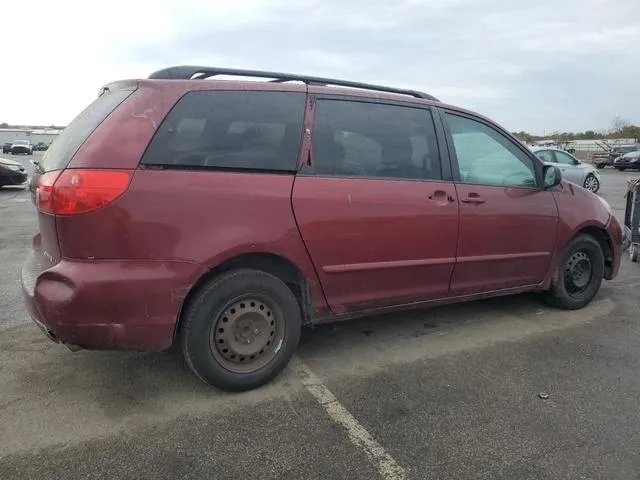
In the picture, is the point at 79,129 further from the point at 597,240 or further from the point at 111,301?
the point at 597,240

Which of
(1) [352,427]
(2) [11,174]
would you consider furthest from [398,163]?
(2) [11,174]

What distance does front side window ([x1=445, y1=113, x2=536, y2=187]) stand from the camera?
4.04 metres

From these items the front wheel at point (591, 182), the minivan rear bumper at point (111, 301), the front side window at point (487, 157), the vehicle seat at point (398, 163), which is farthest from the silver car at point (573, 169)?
the minivan rear bumper at point (111, 301)

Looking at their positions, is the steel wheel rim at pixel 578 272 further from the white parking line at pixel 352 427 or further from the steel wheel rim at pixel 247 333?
the steel wheel rim at pixel 247 333

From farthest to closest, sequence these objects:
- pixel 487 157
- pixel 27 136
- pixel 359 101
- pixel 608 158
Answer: pixel 27 136, pixel 608 158, pixel 487 157, pixel 359 101

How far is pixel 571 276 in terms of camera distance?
4812 mm

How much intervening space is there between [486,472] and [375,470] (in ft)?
1.70

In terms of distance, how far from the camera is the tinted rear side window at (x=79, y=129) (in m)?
2.92

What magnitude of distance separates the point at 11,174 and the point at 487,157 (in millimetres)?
15300

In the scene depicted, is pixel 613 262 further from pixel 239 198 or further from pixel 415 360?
pixel 239 198

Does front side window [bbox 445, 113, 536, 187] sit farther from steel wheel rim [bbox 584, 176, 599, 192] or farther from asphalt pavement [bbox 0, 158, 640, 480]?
steel wheel rim [bbox 584, 176, 599, 192]

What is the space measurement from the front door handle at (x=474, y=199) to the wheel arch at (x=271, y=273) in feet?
4.52

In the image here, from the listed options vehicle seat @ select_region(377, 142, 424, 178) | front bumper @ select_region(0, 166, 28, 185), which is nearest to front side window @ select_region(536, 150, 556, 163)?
vehicle seat @ select_region(377, 142, 424, 178)

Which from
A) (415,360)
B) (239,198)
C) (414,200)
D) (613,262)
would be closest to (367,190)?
(414,200)
